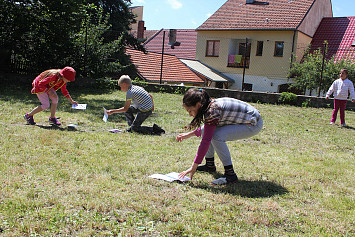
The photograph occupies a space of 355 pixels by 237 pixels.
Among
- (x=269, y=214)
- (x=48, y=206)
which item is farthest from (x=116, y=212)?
(x=269, y=214)

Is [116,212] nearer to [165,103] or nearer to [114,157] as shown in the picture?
[114,157]

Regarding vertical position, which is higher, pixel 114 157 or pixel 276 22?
pixel 276 22

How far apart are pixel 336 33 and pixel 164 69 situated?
1402 centimetres

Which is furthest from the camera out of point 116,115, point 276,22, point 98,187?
point 276,22

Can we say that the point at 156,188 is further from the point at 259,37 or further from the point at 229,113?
the point at 259,37

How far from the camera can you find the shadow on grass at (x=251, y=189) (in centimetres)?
382

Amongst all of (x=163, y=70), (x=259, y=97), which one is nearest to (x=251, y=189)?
(x=259, y=97)

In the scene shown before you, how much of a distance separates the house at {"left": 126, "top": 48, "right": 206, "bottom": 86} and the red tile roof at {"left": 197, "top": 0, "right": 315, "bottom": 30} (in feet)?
16.2

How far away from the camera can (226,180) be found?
416 cm

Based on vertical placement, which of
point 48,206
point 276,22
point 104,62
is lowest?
point 48,206

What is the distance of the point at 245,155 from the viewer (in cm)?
552

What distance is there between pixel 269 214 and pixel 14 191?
2490 millimetres

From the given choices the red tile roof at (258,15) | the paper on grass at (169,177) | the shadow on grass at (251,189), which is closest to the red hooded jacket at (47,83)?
the paper on grass at (169,177)

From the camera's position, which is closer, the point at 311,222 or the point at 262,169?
the point at 311,222
